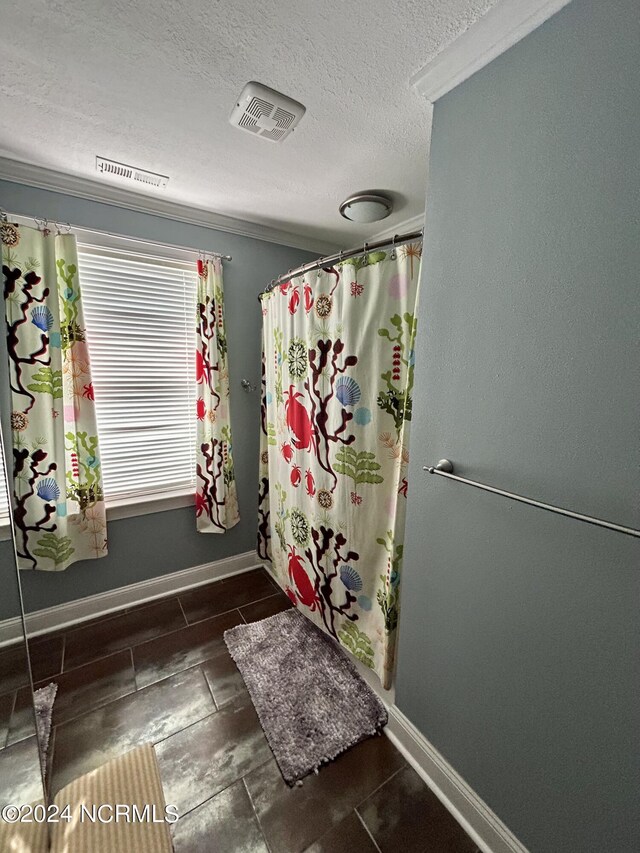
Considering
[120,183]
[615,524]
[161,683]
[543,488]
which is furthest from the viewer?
[120,183]

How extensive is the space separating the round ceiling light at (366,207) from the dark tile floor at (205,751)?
6.99 ft

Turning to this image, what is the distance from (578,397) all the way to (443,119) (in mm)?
889

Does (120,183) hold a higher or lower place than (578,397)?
higher

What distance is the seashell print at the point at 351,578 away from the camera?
1.40m

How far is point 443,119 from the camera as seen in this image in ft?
3.08

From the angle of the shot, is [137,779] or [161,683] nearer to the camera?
[137,779]

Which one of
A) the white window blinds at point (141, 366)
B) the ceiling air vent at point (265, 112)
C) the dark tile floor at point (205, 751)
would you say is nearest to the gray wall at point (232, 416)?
the white window blinds at point (141, 366)

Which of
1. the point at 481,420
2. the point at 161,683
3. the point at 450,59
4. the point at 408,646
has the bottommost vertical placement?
the point at 161,683

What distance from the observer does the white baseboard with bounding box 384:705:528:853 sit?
904 millimetres

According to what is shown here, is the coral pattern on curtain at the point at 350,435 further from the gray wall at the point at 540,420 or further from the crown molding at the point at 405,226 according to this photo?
the crown molding at the point at 405,226

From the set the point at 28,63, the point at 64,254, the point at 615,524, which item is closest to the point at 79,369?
Result: the point at 64,254

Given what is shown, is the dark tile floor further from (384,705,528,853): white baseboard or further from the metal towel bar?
the metal towel bar

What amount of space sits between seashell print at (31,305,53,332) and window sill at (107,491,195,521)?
37.0 inches

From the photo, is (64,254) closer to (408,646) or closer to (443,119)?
(443,119)
